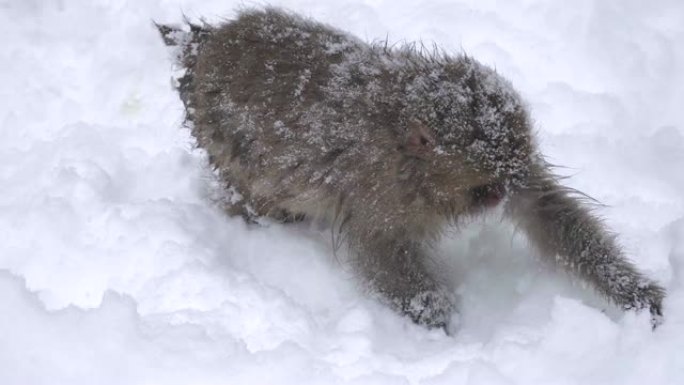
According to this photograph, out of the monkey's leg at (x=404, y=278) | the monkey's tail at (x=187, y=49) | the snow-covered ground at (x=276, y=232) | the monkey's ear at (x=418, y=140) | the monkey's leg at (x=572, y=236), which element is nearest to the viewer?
the snow-covered ground at (x=276, y=232)

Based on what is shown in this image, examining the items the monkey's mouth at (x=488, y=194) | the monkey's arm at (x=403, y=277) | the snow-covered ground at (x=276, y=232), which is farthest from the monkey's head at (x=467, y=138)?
the snow-covered ground at (x=276, y=232)

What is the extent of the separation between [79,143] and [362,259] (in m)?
1.71

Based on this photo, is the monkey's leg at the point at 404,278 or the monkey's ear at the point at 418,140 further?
the monkey's leg at the point at 404,278

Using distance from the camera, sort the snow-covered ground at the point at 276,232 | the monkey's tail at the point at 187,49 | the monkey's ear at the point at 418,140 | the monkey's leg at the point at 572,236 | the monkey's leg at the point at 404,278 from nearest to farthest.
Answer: the snow-covered ground at the point at 276,232 < the monkey's ear at the point at 418,140 < the monkey's leg at the point at 572,236 < the monkey's leg at the point at 404,278 < the monkey's tail at the point at 187,49

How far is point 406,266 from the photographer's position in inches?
113

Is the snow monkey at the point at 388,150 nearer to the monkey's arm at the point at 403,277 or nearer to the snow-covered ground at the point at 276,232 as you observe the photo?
the monkey's arm at the point at 403,277

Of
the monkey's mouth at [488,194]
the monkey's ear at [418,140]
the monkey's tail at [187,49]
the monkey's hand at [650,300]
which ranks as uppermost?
the monkey's tail at [187,49]

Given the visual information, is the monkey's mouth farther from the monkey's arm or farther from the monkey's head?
the monkey's arm

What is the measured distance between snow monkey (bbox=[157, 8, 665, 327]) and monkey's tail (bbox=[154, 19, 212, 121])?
0.07 m

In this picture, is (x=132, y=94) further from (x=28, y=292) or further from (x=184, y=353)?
(x=184, y=353)

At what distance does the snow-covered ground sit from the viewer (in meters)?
2.49

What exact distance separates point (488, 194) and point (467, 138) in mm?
241

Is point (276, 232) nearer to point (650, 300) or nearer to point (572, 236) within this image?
point (572, 236)

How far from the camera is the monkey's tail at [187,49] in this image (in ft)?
10.6
